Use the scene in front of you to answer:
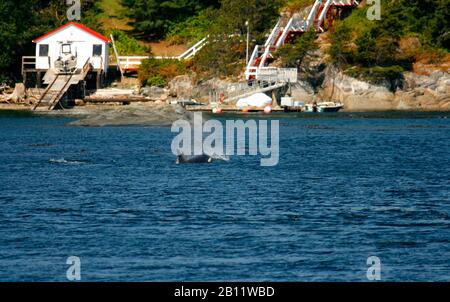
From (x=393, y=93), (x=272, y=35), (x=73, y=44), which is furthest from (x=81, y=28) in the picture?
(x=393, y=93)

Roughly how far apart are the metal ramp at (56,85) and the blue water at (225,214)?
103ft

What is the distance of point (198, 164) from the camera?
1688 inches

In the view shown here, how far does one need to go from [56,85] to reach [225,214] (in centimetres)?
5710

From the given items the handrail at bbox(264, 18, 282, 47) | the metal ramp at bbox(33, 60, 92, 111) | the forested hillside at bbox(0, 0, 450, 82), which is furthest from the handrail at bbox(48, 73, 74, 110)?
the handrail at bbox(264, 18, 282, 47)

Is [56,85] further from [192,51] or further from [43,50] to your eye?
[192,51]

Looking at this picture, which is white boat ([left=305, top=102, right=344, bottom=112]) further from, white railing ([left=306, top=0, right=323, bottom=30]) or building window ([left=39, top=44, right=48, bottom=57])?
building window ([left=39, top=44, right=48, bottom=57])

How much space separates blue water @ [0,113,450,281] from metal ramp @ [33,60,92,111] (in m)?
31.5

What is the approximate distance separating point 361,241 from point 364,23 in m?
61.1

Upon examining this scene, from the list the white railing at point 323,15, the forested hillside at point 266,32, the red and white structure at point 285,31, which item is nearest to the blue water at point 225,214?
the forested hillside at point 266,32

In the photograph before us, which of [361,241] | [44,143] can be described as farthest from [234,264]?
[44,143]

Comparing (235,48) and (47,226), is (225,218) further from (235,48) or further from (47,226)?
(235,48)

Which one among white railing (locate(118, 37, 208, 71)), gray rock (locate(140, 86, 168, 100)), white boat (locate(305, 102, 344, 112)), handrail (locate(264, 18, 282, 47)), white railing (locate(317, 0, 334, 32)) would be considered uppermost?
white railing (locate(317, 0, 334, 32))

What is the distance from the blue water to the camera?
2262 cm

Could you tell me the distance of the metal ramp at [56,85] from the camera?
8194 centimetres
